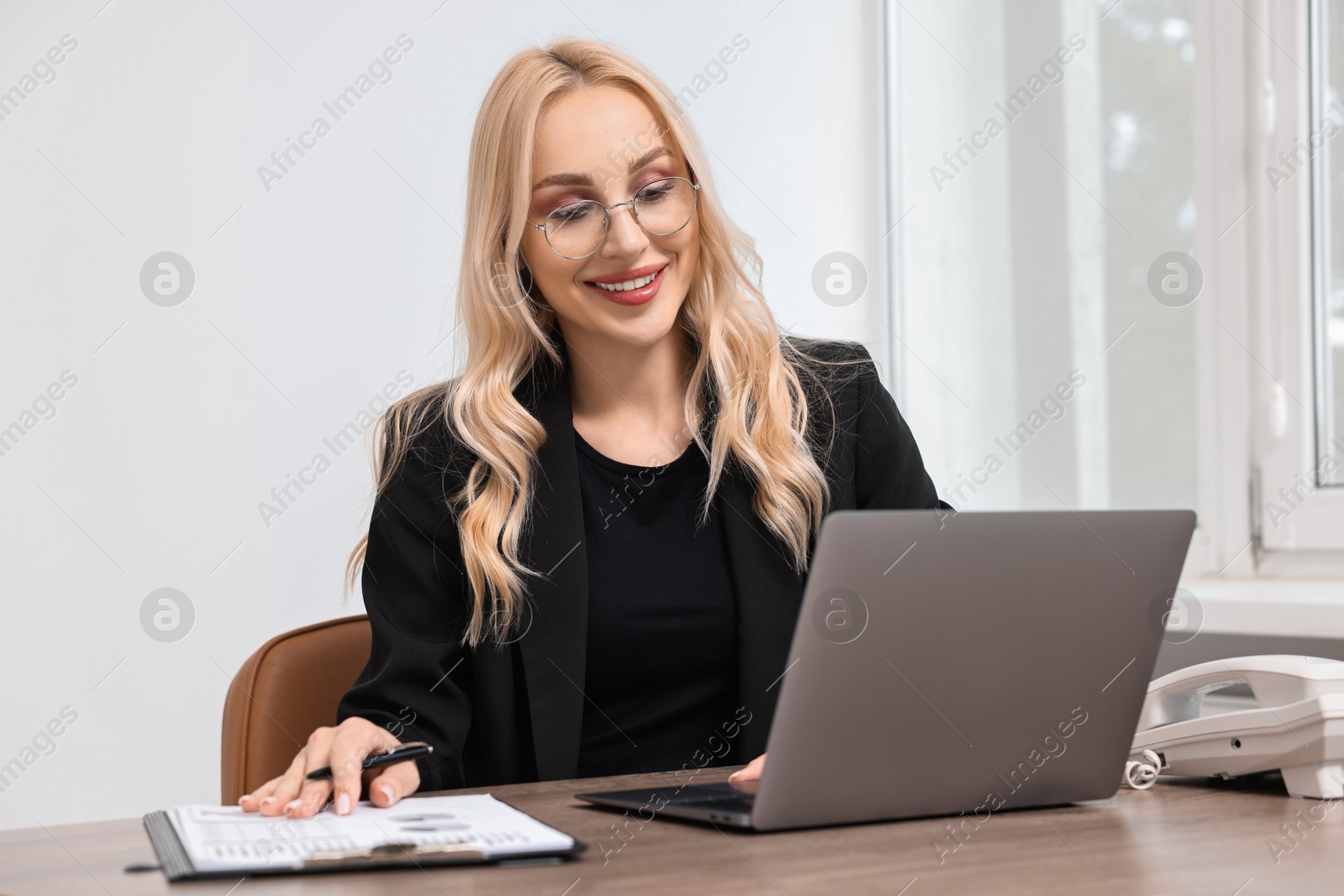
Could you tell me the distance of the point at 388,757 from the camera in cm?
111

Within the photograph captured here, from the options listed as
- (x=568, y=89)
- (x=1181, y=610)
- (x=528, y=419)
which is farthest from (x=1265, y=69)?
(x=528, y=419)

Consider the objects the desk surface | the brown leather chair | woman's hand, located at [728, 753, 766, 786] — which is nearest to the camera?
the desk surface

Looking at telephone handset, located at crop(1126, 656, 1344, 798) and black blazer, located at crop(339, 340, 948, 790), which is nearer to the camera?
telephone handset, located at crop(1126, 656, 1344, 798)

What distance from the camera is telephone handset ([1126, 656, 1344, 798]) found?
1064 millimetres

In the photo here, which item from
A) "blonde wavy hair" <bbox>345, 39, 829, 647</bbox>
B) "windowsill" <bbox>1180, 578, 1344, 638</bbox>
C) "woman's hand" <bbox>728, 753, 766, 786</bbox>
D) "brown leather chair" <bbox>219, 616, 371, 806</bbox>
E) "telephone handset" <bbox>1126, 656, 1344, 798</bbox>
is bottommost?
"windowsill" <bbox>1180, 578, 1344, 638</bbox>

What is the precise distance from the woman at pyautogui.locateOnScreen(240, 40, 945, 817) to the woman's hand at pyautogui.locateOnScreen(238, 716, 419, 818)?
246mm

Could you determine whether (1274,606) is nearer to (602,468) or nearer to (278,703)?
(602,468)

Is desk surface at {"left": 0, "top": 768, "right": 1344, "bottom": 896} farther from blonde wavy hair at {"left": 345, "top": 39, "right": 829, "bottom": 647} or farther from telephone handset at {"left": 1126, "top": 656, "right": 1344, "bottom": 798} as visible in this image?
blonde wavy hair at {"left": 345, "top": 39, "right": 829, "bottom": 647}

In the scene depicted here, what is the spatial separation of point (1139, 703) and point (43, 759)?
192cm

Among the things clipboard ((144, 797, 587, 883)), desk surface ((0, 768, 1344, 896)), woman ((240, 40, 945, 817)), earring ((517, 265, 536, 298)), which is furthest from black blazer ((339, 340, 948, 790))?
clipboard ((144, 797, 587, 883))

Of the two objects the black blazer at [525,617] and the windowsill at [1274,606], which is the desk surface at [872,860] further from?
the windowsill at [1274,606]

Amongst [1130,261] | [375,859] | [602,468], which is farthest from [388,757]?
[1130,261]

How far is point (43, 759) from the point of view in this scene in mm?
2139

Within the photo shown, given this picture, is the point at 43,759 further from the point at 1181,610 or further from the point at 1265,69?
the point at 1265,69
